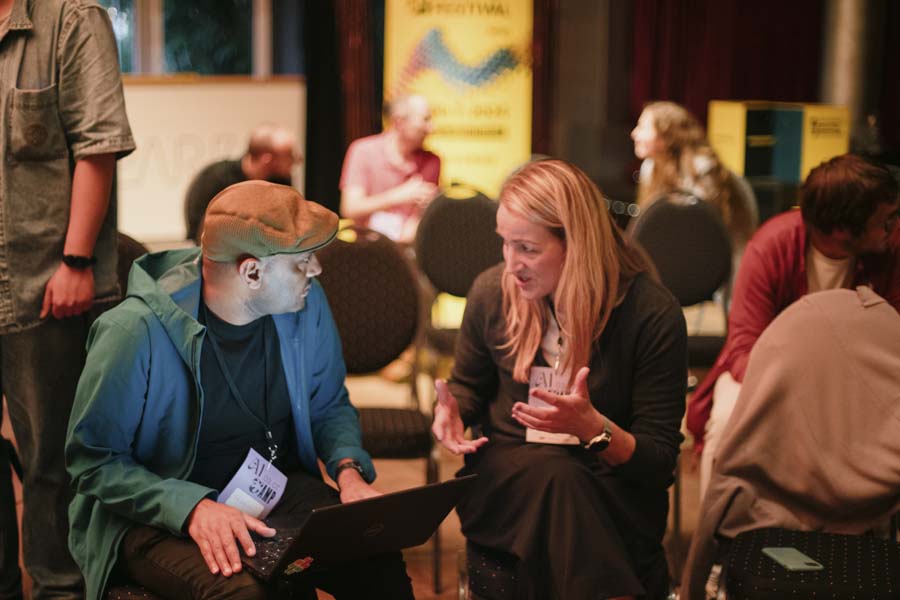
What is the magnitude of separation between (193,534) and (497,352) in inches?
34.5

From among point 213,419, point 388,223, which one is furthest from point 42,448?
point 388,223

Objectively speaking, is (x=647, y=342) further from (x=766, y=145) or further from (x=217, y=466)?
(x=766, y=145)

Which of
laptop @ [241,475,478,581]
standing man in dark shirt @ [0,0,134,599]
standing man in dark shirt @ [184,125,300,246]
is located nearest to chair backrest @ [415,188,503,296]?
standing man in dark shirt @ [184,125,300,246]

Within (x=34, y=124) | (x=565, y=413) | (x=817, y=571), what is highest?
(x=34, y=124)

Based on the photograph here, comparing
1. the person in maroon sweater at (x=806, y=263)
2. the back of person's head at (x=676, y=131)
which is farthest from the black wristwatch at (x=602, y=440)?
the back of person's head at (x=676, y=131)

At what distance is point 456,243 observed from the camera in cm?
463

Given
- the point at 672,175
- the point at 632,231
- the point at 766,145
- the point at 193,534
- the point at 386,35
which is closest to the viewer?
the point at 193,534

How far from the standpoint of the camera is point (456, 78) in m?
7.16

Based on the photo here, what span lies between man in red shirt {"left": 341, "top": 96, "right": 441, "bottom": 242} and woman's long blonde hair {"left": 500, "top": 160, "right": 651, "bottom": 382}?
3268mm

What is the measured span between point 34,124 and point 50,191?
17 cm

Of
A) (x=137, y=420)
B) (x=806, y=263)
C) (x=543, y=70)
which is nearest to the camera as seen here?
(x=137, y=420)

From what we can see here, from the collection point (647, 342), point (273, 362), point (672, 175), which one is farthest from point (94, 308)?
point (672, 175)

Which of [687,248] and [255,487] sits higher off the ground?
[687,248]

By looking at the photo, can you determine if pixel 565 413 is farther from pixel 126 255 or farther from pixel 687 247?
pixel 687 247
